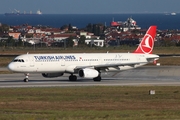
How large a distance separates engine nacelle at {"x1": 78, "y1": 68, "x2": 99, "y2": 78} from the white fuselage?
1096 mm

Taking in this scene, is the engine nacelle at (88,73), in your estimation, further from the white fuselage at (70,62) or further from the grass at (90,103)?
the grass at (90,103)

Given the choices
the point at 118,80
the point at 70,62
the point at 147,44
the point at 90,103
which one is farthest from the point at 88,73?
the point at 90,103

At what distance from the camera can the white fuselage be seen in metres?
54.1

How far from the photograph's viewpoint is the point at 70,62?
56031 millimetres

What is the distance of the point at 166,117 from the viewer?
3092cm

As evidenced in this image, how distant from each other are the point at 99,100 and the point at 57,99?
9.51ft

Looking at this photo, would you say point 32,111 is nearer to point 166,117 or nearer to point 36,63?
point 166,117

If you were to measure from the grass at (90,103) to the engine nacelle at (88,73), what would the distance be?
5327mm

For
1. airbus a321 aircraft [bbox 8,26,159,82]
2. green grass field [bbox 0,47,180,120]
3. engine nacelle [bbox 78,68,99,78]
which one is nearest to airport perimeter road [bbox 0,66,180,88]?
engine nacelle [bbox 78,68,99,78]

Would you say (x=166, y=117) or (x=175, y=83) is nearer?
(x=166, y=117)

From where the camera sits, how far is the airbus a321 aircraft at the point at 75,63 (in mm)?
54156

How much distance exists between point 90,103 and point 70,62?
18.2 m

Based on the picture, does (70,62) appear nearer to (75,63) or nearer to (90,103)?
(75,63)

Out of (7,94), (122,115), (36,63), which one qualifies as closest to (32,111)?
(122,115)
